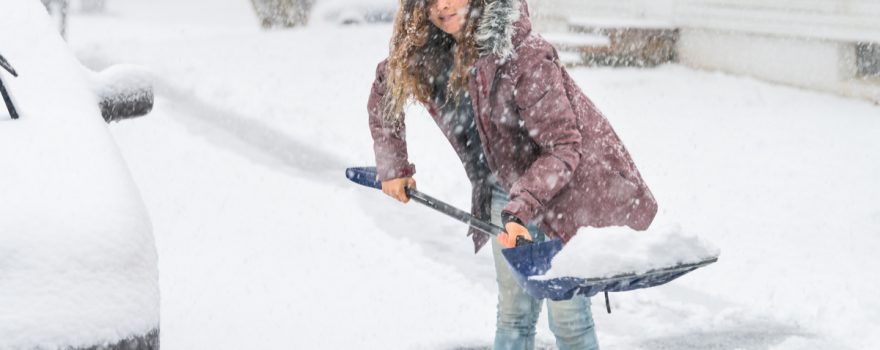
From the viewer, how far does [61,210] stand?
2639mm

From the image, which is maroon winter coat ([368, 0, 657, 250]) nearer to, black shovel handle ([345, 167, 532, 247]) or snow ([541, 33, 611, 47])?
black shovel handle ([345, 167, 532, 247])

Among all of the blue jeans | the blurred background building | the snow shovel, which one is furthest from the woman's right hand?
the blurred background building

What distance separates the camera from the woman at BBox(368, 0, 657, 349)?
9.41ft

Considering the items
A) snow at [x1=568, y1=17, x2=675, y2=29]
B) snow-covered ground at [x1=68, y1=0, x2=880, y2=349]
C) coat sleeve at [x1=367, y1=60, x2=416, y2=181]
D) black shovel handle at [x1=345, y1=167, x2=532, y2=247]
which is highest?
snow at [x1=568, y1=17, x2=675, y2=29]

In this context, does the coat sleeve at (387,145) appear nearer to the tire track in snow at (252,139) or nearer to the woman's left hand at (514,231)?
the woman's left hand at (514,231)

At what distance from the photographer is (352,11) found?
1902 cm

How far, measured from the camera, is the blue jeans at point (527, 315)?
3.15 meters

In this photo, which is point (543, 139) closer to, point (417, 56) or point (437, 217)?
point (417, 56)

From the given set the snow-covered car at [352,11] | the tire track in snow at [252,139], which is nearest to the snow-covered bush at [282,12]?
the snow-covered car at [352,11]

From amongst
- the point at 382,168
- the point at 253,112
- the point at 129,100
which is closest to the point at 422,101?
the point at 382,168

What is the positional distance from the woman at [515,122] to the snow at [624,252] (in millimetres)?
139

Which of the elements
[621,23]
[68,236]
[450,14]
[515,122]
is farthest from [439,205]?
[621,23]

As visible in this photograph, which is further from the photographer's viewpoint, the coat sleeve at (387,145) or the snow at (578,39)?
the snow at (578,39)

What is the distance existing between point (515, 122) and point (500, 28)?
25cm
